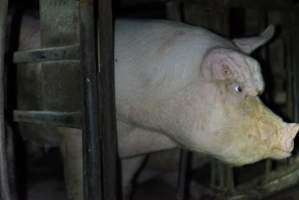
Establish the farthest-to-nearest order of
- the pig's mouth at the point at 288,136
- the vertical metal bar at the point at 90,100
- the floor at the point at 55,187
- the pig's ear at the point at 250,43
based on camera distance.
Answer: the floor at the point at 55,187 → the pig's ear at the point at 250,43 → the pig's mouth at the point at 288,136 → the vertical metal bar at the point at 90,100

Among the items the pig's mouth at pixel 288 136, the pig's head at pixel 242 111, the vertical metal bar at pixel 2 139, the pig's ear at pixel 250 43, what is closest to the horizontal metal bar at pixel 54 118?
the vertical metal bar at pixel 2 139

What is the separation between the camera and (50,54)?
1627mm

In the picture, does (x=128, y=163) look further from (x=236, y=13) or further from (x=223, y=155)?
(x=236, y=13)

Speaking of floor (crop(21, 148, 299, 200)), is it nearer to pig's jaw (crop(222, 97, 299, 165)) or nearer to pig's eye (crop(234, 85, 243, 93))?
pig's jaw (crop(222, 97, 299, 165))

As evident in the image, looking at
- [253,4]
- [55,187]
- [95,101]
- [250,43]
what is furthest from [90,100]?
[55,187]

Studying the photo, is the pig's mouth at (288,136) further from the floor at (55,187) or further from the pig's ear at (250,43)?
the floor at (55,187)

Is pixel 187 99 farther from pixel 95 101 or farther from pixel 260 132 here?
pixel 95 101

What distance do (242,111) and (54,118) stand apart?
62 cm

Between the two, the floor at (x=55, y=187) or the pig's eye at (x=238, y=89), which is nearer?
the pig's eye at (x=238, y=89)

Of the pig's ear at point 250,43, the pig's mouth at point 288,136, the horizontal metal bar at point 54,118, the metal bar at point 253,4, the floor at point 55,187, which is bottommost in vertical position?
the floor at point 55,187

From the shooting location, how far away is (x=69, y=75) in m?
1.63

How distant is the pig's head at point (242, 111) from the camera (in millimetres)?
1704

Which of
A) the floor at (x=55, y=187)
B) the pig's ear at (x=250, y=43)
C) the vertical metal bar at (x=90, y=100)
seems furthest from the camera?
the floor at (x=55, y=187)

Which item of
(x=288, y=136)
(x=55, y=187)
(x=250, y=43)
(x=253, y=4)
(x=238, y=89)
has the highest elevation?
(x=253, y=4)
